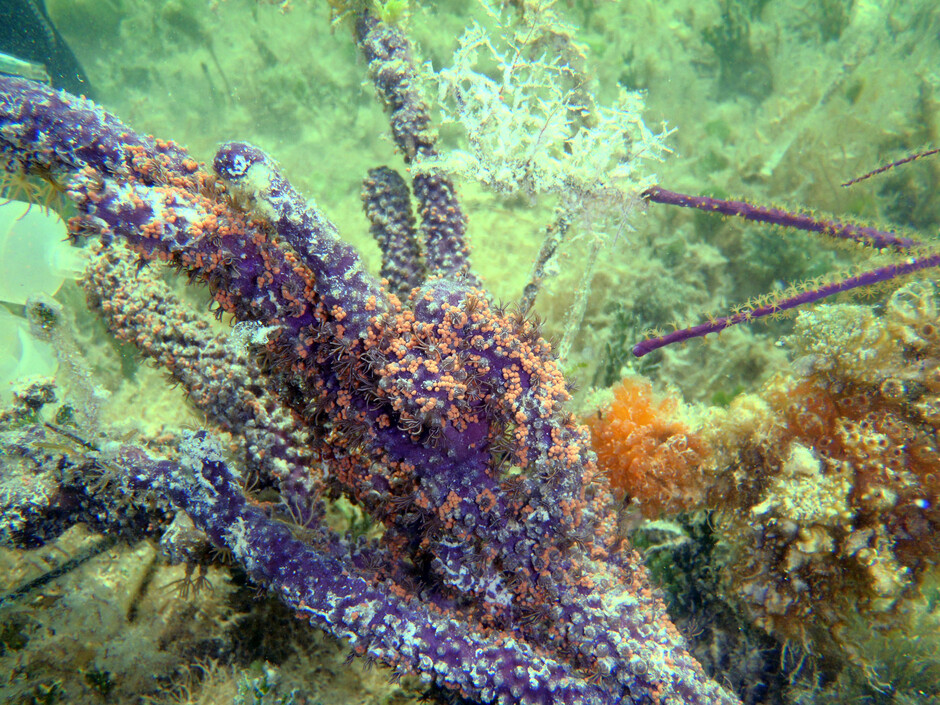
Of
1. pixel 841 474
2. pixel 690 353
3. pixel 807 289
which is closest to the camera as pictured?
pixel 841 474

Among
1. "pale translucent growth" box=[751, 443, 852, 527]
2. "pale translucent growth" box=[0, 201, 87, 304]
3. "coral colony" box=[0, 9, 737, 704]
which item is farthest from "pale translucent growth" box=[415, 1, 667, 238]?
"pale translucent growth" box=[0, 201, 87, 304]

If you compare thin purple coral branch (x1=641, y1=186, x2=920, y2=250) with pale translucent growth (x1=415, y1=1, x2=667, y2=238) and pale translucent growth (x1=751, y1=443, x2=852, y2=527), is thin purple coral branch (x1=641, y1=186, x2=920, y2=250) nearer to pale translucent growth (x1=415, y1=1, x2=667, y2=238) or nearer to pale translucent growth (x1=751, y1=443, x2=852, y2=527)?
pale translucent growth (x1=415, y1=1, x2=667, y2=238)

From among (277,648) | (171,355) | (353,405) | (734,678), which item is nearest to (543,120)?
(353,405)

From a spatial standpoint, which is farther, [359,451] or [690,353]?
[690,353]

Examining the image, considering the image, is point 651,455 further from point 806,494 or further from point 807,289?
point 807,289

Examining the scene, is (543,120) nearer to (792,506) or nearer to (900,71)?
(792,506)

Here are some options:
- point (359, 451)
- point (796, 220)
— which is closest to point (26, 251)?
point (359, 451)
